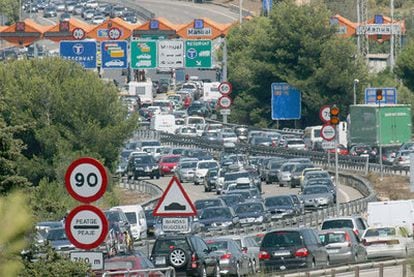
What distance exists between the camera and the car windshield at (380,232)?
114ft

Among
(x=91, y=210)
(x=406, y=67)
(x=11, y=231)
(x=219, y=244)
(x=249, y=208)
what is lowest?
(x=249, y=208)

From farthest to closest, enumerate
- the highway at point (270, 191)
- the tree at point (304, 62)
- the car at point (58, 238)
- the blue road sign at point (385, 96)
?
the tree at point (304, 62)
the blue road sign at point (385, 96)
the highway at point (270, 191)
the car at point (58, 238)

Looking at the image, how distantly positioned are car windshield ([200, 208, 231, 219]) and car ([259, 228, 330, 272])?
1413 centimetres

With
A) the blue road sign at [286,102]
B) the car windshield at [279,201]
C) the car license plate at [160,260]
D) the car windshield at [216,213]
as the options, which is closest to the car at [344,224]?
the car windshield at [216,213]

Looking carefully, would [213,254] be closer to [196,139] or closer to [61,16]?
[196,139]

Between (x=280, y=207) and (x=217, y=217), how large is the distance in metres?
4.69

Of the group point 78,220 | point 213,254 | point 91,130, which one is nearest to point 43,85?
point 91,130

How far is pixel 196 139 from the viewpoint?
3359 inches

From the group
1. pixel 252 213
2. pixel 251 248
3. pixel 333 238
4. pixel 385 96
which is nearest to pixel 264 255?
pixel 251 248

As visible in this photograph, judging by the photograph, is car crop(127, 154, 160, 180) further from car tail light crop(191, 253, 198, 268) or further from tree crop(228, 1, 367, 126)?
car tail light crop(191, 253, 198, 268)

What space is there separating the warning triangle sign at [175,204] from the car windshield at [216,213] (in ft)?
82.6

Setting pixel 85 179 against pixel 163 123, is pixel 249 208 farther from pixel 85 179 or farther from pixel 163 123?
pixel 163 123

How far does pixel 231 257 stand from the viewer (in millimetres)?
29422

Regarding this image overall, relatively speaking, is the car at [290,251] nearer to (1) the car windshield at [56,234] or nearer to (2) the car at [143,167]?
(1) the car windshield at [56,234]
